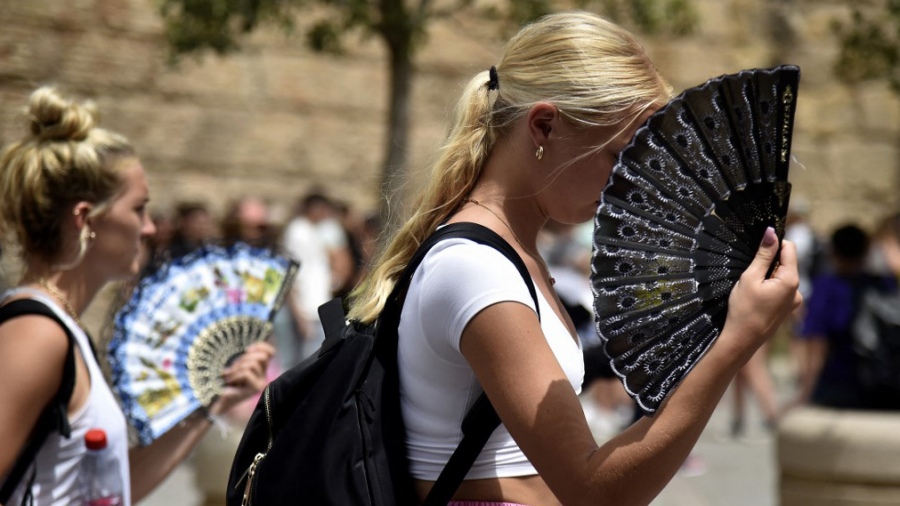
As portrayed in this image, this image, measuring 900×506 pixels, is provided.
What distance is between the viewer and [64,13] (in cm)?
1145

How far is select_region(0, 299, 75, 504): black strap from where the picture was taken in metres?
2.60

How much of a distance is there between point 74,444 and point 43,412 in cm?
15

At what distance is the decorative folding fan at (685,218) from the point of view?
1858 millimetres

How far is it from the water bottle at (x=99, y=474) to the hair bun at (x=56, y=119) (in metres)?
0.78

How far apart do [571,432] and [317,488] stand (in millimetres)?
442

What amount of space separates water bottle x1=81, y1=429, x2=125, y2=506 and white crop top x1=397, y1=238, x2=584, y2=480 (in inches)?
40.0


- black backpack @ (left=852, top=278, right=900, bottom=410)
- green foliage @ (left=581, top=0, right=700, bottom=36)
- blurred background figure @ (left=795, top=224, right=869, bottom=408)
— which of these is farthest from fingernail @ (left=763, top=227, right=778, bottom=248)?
green foliage @ (left=581, top=0, right=700, bottom=36)

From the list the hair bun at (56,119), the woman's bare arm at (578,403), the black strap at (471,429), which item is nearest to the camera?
the woman's bare arm at (578,403)

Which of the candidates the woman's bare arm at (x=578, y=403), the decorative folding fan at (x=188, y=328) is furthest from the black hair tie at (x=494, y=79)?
the decorative folding fan at (x=188, y=328)

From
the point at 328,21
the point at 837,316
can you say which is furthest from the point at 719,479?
the point at 328,21

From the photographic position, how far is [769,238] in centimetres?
187

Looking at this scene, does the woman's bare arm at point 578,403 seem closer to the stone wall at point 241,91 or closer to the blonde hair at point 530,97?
the blonde hair at point 530,97

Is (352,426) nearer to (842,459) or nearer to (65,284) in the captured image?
(65,284)

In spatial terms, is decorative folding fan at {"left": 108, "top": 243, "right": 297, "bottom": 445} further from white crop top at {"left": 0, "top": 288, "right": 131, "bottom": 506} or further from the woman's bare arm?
the woman's bare arm
